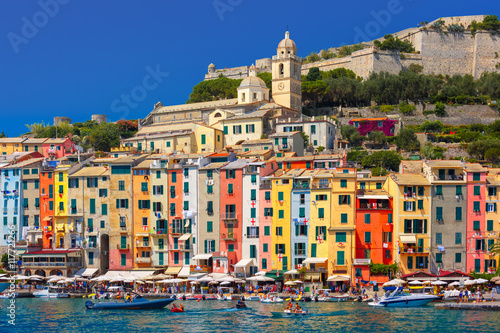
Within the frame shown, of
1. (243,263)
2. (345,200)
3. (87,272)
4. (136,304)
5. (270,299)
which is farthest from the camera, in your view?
(87,272)

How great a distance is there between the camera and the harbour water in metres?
51.2

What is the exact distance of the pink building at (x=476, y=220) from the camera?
66312 mm

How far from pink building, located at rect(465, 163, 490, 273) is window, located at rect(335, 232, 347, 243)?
36.2 ft

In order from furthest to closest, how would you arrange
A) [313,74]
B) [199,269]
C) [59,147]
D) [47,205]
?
[313,74], [59,147], [47,205], [199,269]

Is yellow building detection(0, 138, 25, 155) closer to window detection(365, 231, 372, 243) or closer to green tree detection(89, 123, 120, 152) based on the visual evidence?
green tree detection(89, 123, 120, 152)

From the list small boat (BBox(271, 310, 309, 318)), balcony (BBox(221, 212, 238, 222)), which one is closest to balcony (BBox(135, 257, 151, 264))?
balcony (BBox(221, 212, 238, 222))

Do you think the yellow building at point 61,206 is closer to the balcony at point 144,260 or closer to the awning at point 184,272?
the balcony at point 144,260

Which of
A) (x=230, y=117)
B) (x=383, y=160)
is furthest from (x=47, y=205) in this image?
(x=383, y=160)

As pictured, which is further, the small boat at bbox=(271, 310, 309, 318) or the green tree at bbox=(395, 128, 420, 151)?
the green tree at bbox=(395, 128, 420, 151)

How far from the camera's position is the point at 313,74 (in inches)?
5246

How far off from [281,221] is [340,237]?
642cm

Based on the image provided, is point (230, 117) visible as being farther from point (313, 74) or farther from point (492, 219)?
point (492, 219)

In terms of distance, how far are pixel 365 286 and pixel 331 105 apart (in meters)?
60.7

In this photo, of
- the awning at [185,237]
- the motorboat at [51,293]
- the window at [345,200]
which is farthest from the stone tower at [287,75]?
the motorboat at [51,293]
